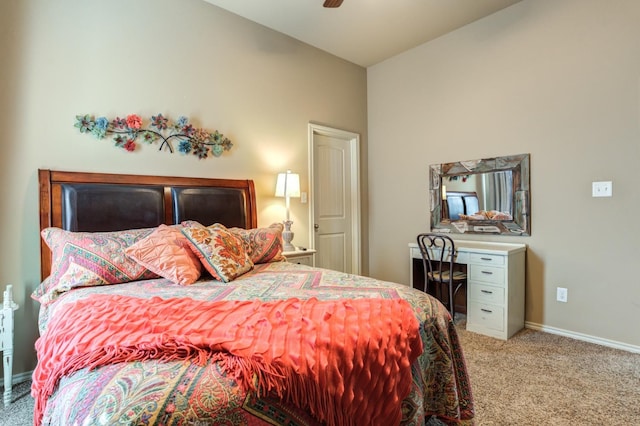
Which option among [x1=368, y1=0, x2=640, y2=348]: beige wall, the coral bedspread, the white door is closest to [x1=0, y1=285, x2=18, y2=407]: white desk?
the coral bedspread

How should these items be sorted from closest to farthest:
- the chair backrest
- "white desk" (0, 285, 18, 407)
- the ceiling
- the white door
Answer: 1. "white desk" (0, 285, 18, 407)
2. the ceiling
3. the chair backrest
4. the white door

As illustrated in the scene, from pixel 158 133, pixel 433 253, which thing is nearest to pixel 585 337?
pixel 433 253

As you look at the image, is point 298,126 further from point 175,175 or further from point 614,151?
point 614,151

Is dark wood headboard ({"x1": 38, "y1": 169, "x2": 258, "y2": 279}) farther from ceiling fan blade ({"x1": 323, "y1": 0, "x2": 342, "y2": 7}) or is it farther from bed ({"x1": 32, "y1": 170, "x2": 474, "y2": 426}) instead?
ceiling fan blade ({"x1": 323, "y1": 0, "x2": 342, "y2": 7})

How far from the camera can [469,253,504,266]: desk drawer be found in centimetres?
284

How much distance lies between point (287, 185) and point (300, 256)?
694 millimetres

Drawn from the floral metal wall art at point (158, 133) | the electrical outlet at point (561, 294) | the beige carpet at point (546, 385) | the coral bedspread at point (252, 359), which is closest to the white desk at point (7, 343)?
the beige carpet at point (546, 385)

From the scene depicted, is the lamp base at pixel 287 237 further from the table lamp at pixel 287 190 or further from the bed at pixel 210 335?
the bed at pixel 210 335

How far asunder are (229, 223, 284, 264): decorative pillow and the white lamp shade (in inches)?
27.0

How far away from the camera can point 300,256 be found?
3195 millimetres

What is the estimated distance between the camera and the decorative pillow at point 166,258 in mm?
1984

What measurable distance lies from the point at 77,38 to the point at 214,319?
2335mm

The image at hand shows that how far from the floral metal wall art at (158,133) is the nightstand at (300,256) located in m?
1.10

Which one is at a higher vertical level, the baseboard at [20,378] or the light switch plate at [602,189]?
the light switch plate at [602,189]
